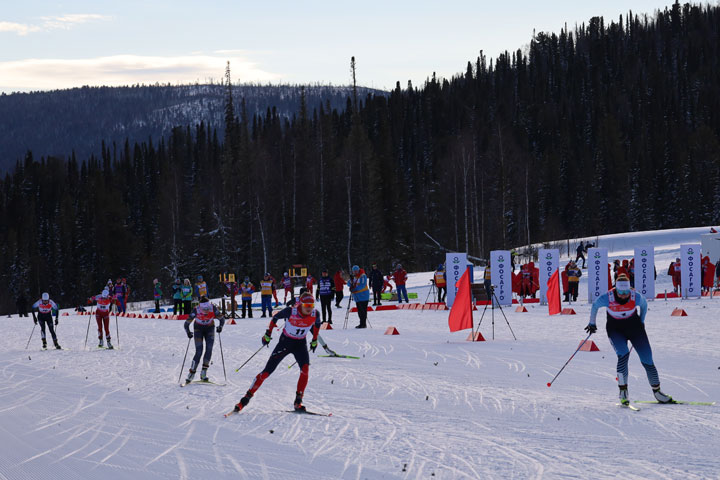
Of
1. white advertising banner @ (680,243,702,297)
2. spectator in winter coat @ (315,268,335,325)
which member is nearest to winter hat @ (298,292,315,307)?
spectator in winter coat @ (315,268,335,325)

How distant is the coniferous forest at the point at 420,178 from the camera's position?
67000 millimetres

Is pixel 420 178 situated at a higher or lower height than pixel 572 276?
higher

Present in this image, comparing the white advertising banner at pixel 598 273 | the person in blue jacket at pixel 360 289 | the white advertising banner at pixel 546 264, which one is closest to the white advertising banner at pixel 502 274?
the white advertising banner at pixel 546 264

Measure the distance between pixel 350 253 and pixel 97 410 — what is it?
5213cm

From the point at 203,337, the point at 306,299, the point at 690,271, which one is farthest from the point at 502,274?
the point at 306,299

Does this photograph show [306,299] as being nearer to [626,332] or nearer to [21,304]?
[626,332]

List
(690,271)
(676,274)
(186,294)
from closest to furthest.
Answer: (690,271)
(186,294)
(676,274)

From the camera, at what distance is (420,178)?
324 ft

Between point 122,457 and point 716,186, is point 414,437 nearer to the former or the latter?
point 122,457

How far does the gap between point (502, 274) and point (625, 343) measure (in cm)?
1915

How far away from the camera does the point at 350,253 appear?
208 feet

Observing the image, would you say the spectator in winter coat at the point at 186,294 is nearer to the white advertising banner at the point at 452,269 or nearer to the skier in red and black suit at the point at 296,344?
the white advertising banner at the point at 452,269

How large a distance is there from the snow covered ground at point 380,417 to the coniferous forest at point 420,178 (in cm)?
4052

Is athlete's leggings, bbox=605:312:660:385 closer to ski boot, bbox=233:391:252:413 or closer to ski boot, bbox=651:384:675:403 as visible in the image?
ski boot, bbox=651:384:675:403
